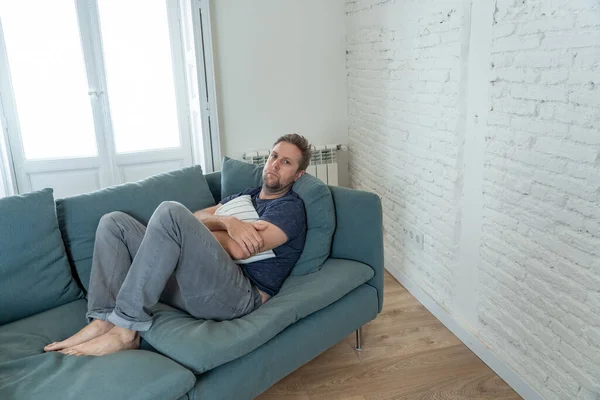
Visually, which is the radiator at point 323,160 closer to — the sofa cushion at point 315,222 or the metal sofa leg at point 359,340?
the sofa cushion at point 315,222

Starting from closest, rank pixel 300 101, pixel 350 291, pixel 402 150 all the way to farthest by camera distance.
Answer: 1. pixel 350 291
2. pixel 402 150
3. pixel 300 101

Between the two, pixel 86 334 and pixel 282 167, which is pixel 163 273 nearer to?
pixel 86 334

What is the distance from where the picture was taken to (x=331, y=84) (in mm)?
3750

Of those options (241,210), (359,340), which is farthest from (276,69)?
(359,340)

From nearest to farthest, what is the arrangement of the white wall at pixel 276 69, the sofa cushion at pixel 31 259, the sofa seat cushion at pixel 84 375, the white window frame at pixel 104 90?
1. the sofa seat cushion at pixel 84 375
2. the sofa cushion at pixel 31 259
3. the white window frame at pixel 104 90
4. the white wall at pixel 276 69

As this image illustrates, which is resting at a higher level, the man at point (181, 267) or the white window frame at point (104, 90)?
the white window frame at point (104, 90)

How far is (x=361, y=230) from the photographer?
2.29 meters

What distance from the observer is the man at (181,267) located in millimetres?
1757

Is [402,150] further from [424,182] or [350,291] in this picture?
[350,291]

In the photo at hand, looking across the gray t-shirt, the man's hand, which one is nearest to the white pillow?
the gray t-shirt

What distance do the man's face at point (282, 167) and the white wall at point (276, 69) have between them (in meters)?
1.34

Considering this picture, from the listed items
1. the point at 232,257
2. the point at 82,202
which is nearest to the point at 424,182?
the point at 232,257

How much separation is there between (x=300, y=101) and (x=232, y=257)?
198cm

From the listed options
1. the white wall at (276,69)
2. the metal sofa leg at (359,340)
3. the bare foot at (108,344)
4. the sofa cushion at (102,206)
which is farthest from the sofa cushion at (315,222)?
the white wall at (276,69)
